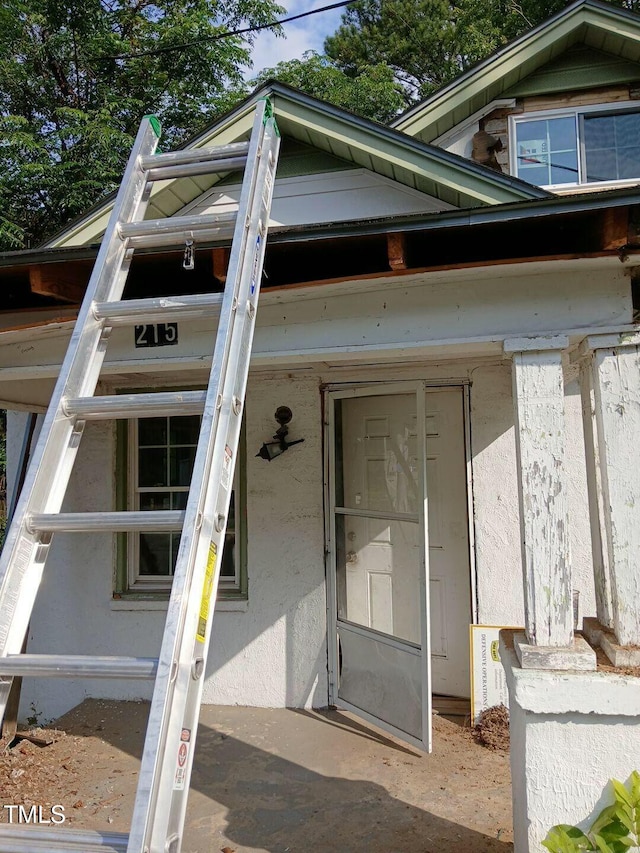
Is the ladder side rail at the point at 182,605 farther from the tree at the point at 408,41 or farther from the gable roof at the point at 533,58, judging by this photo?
Result: the tree at the point at 408,41

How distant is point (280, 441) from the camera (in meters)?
4.88

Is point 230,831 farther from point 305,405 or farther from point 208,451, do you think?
point 305,405

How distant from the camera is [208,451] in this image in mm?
1675

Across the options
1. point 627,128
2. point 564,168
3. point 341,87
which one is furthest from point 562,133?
point 341,87

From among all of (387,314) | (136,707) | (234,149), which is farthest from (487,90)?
(136,707)

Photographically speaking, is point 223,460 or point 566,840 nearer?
point 223,460

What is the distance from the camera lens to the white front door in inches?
159

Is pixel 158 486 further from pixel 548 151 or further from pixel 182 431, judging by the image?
pixel 548 151

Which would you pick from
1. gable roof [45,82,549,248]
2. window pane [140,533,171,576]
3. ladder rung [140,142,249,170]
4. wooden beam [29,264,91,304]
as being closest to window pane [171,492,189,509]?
window pane [140,533,171,576]

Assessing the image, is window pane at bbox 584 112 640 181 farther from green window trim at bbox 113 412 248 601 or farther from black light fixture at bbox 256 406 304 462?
green window trim at bbox 113 412 248 601

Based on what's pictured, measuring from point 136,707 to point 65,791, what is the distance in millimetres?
1269

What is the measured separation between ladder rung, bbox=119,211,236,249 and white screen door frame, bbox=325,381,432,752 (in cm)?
208

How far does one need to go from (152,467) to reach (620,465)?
3820 mm

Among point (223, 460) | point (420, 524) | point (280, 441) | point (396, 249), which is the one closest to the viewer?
point (223, 460)
